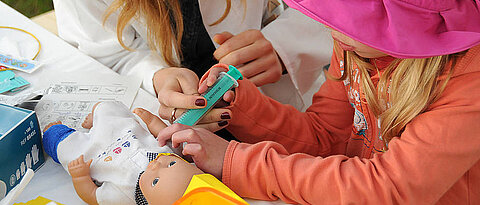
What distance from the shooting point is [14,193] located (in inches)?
23.7

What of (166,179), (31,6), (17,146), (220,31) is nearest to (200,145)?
(166,179)

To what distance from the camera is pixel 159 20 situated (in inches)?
37.5

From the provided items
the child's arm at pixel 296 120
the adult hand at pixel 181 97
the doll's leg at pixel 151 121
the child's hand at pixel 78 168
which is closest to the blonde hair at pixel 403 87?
the child's arm at pixel 296 120

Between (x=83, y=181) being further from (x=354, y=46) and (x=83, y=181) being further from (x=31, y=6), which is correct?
(x=31, y=6)

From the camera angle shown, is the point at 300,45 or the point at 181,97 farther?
the point at 300,45

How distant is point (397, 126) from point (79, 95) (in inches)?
24.4

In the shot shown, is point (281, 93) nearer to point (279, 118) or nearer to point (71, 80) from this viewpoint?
point (279, 118)

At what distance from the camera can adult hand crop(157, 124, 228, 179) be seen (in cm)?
67

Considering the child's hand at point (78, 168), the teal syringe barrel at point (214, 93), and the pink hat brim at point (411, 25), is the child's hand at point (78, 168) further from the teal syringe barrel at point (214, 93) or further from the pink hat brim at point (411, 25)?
the pink hat brim at point (411, 25)

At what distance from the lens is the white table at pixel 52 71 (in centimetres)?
72

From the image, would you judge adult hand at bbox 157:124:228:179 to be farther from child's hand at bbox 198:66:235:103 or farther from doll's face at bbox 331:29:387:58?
doll's face at bbox 331:29:387:58

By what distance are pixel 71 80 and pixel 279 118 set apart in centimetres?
45

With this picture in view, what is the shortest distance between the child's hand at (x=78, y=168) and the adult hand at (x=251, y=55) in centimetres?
37

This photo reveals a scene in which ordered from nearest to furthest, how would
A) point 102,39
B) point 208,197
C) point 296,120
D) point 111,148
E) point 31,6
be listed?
point 208,197, point 111,148, point 296,120, point 102,39, point 31,6
